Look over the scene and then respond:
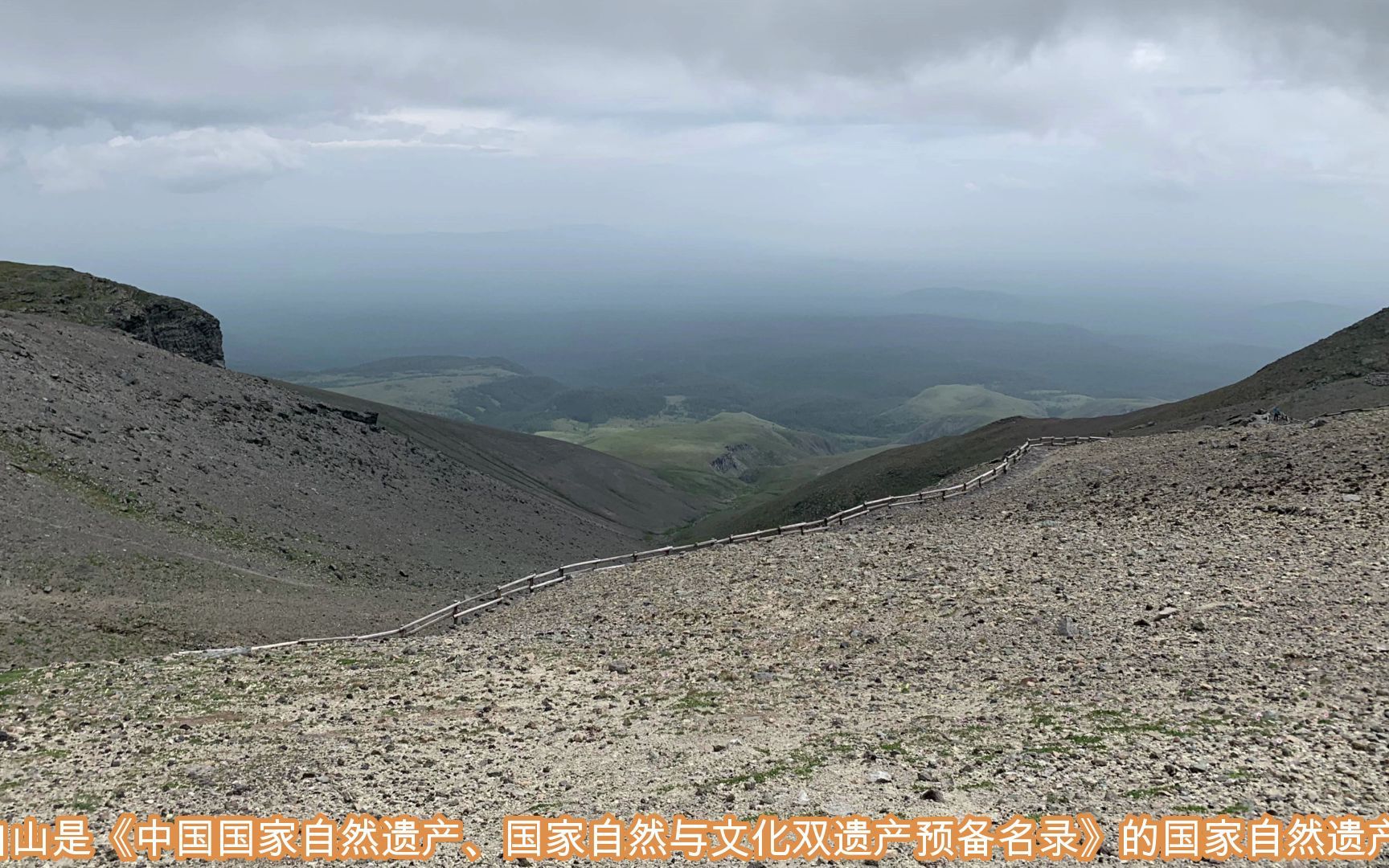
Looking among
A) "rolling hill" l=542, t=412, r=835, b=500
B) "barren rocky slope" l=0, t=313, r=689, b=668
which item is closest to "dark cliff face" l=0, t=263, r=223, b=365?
"barren rocky slope" l=0, t=313, r=689, b=668

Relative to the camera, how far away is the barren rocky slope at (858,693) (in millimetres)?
12430

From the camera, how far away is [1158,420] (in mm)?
55188

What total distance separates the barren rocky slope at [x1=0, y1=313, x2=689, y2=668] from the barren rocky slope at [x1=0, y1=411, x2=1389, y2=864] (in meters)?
8.24

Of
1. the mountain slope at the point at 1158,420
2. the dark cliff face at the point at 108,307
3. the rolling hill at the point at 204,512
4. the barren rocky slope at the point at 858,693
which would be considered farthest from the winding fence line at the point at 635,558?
the dark cliff face at the point at 108,307

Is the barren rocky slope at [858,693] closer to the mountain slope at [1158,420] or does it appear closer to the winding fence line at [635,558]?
the winding fence line at [635,558]

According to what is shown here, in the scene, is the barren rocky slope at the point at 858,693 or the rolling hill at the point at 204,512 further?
the rolling hill at the point at 204,512

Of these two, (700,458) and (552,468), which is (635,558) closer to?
(552,468)

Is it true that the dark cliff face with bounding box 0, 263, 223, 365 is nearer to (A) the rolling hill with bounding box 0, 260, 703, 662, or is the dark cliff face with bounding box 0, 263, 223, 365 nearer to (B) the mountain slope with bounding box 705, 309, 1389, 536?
(A) the rolling hill with bounding box 0, 260, 703, 662

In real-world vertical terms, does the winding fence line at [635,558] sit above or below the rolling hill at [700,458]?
below

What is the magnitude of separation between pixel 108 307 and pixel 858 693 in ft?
223

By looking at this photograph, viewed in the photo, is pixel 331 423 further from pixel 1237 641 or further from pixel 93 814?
pixel 1237 641

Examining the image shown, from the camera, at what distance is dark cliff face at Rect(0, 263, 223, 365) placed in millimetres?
64625

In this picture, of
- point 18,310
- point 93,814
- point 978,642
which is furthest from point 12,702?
point 18,310

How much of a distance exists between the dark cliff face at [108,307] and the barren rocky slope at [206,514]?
24.6ft
